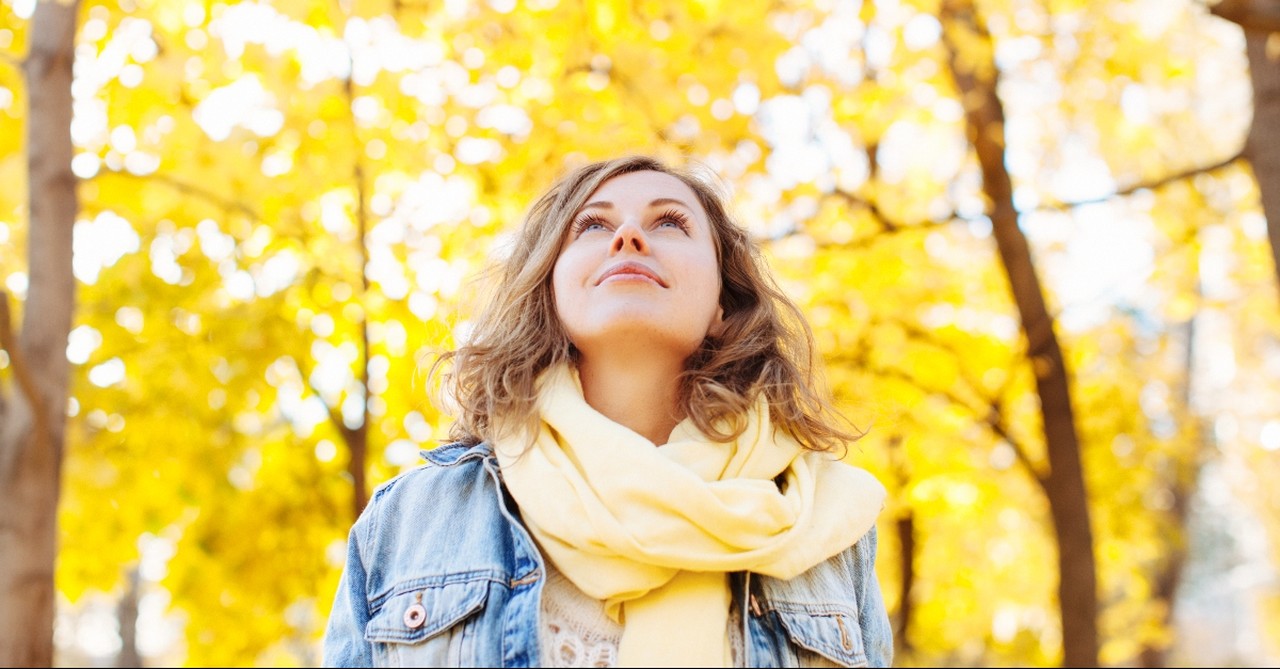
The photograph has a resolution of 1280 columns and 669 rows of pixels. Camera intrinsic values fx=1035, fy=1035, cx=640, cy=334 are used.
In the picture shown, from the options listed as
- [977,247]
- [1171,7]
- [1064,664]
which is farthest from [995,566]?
[1171,7]

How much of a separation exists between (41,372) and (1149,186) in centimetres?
451

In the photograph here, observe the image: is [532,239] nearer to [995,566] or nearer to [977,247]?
[977,247]

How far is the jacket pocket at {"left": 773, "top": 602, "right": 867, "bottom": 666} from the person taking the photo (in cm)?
182

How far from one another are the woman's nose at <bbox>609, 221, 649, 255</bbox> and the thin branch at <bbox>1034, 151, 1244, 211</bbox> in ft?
10.3

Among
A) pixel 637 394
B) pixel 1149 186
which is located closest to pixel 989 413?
pixel 1149 186

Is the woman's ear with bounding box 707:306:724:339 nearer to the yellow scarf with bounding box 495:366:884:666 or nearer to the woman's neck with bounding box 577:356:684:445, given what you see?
the woman's neck with bounding box 577:356:684:445

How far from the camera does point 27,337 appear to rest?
11.0 ft

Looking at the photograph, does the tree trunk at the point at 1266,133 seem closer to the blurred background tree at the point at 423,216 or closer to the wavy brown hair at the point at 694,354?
the blurred background tree at the point at 423,216

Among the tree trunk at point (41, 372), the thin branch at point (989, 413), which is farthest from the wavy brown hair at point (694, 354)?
the thin branch at point (989, 413)

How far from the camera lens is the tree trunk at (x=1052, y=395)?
550 cm

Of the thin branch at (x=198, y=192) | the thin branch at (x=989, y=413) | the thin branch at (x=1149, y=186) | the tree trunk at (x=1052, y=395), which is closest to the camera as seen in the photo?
the thin branch at (x=198, y=192)

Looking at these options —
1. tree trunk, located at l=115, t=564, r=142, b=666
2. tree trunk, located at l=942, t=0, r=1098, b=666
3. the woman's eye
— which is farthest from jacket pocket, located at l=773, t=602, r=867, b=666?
tree trunk, located at l=115, t=564, r=142, b=666

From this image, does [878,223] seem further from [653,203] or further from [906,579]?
[906,579]

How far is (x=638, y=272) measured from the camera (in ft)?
6.58
